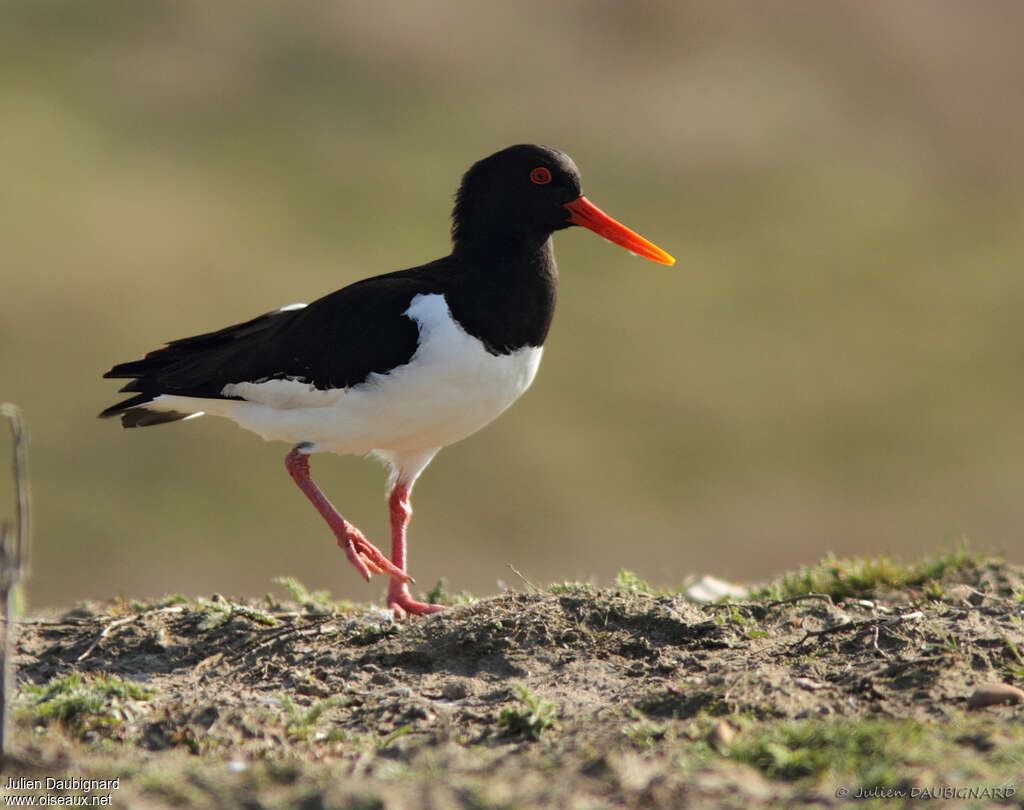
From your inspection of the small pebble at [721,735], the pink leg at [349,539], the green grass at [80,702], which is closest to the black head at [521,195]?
the pink leg at [349,539]

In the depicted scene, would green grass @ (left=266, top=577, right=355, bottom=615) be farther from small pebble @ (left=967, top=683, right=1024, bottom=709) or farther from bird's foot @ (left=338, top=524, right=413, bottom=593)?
small pebble @ (left=967, top=683, right=1024, bottom=709)

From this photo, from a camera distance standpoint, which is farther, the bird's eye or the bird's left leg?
the bird's left leg

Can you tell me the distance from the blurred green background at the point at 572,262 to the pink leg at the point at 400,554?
7.54 meters

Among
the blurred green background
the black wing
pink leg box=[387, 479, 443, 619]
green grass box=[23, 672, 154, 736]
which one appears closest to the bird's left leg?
pink leg box=[387, 479, 443, 619]

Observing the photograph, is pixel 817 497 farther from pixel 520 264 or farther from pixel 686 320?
pixel 520 264

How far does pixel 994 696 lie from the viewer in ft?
17.0

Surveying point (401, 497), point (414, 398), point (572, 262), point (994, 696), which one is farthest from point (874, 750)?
point (572, 262)

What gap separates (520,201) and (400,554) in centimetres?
215

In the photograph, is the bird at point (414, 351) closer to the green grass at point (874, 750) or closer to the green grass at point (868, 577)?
the green grass at point (868, 577)

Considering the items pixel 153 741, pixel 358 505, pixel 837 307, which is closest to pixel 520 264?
pixel 153 741

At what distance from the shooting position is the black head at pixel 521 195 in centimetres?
751

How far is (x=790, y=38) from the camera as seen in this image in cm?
3048

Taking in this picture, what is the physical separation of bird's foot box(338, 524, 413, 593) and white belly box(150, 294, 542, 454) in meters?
0.49

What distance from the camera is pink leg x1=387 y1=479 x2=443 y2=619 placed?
755 cm
